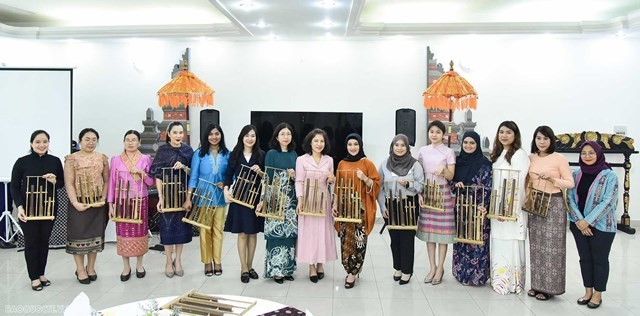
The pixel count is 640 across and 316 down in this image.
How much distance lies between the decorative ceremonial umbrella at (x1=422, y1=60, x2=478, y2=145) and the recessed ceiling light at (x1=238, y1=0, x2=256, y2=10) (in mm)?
2432

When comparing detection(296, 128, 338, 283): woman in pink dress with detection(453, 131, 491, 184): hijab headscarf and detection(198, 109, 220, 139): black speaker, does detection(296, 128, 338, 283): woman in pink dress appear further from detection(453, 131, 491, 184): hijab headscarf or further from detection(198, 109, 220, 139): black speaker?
detection(198, 109, 220, 139): black speaker

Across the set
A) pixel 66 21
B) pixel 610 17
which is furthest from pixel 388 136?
pixel 66 21

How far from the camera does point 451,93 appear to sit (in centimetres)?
588

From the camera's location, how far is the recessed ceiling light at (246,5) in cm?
510

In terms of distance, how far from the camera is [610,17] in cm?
695

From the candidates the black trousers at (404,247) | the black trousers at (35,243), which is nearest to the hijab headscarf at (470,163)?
the black trousers at (404,247)

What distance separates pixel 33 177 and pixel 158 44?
3735 mm

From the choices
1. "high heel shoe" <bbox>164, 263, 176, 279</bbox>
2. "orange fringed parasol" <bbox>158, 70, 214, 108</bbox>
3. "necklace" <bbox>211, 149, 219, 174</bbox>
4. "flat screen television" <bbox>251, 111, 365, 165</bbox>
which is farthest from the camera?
"flat screen television" <bbox>251, 111, 365, 165</bbox>

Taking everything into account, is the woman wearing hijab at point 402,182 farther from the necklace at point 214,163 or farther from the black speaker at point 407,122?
the black speaker at point 407,122

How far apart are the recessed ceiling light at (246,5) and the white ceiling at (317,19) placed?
49 cm

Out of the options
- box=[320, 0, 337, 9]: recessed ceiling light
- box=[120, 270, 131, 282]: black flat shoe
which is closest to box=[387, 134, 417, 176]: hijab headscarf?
box=[320, 0, 337, 9]: recessed ceiling light

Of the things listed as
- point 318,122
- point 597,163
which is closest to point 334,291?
point 597,163

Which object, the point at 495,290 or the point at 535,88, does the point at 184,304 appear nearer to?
the point at 495,290

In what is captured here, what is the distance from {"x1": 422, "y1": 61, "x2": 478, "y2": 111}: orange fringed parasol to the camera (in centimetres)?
591
